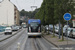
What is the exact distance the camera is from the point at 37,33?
33094mm

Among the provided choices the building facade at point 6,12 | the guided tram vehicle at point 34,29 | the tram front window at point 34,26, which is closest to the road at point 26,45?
the guided tram vehicle at point 34,29

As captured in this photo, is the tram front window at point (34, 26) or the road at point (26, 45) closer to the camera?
the road at point (26, 45)

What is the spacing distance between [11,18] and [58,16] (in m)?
84.5

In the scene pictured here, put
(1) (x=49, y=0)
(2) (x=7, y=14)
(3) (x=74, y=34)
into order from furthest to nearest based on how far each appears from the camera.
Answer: (2) (x=7, y=14)
(1) (x=49, y=0)
(3) (x=74, y=34)

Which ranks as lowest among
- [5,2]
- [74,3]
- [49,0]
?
[74,3]

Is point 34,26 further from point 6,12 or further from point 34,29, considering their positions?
point 6,12

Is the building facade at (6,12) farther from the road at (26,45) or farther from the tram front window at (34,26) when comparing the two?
the road at (26,45)

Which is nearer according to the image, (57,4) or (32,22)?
(57,4)

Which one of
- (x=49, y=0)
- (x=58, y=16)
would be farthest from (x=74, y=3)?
(x=49, y=0)

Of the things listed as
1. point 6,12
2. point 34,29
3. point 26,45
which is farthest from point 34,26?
point 6,12

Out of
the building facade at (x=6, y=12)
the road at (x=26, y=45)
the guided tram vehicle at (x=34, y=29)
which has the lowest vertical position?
the road at (x=26, y=45)

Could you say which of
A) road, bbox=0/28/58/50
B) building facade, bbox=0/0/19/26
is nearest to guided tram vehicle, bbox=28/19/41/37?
road, bbox=0/28/58/50

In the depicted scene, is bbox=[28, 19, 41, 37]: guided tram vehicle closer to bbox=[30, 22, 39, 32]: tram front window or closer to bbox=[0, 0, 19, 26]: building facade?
bbox=[30, 22, 39, 32]: tram front window

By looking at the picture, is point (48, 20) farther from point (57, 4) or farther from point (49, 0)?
point (57, 4)
